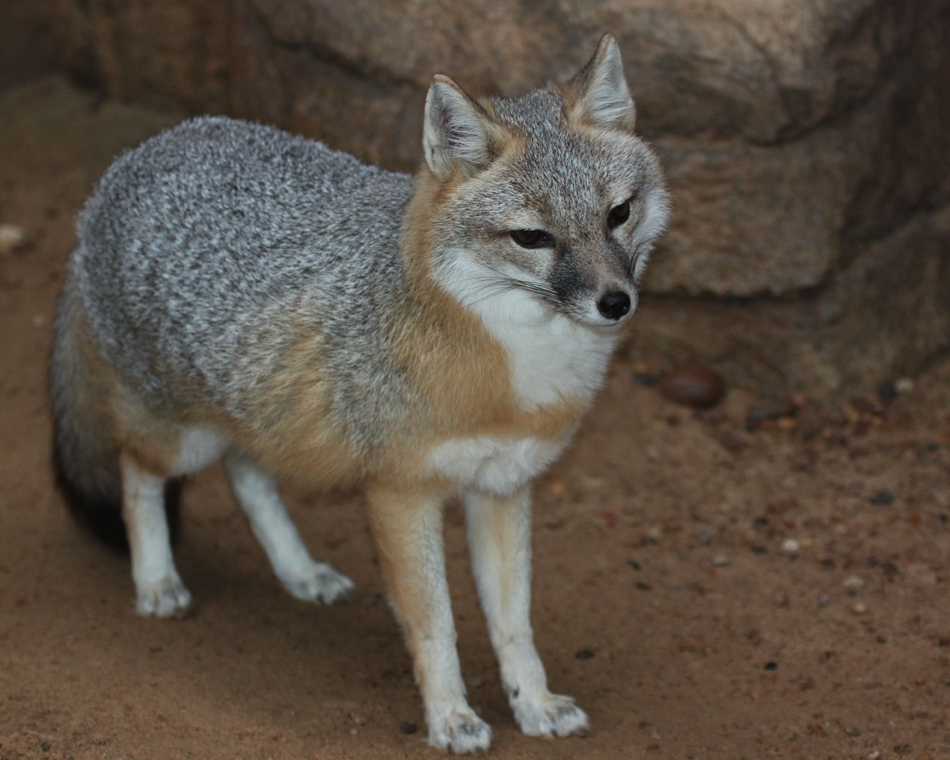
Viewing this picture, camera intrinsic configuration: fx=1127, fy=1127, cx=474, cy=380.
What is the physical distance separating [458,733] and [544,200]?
1.64 m

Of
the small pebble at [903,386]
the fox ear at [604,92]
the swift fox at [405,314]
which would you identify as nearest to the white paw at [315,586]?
the swift fox at [405,314]

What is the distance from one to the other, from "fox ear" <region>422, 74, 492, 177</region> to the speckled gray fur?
346 mm

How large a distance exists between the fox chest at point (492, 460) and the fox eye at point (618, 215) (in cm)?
69

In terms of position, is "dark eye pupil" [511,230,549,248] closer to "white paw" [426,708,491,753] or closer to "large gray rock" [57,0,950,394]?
"white paw" [426,708,491,753]

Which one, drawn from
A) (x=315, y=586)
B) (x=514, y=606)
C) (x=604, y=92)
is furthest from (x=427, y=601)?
(x=604, y=92)

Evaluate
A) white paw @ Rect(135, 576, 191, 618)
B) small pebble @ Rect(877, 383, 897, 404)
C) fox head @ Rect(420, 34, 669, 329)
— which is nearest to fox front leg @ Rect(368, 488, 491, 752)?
fox head @ Rect(420, 34, 669, 329)

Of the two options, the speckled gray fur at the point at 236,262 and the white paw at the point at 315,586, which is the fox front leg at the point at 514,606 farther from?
the white paw at the point at 315,586

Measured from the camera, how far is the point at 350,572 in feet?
15.6

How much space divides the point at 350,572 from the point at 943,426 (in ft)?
9.66

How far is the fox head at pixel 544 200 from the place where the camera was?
3039 millimetres

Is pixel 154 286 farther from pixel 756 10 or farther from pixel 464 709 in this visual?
pixel 756 10

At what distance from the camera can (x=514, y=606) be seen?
365 centimetres

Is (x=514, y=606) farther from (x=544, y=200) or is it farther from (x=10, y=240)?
(x=10, y=240)

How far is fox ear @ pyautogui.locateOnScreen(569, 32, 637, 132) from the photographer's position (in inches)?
130
